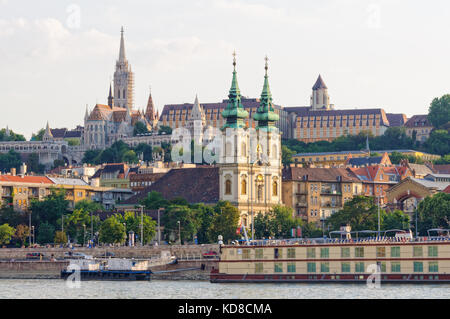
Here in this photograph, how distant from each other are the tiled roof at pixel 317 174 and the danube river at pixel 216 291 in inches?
2577

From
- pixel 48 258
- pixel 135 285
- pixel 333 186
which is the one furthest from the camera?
pixel 333 186

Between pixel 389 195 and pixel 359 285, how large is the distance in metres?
72.0

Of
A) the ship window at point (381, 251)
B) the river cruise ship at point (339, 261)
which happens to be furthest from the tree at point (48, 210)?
the ship window at point (381, 251)

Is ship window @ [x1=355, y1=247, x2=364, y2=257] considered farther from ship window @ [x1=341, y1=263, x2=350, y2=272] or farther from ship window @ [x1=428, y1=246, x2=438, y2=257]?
ship window @ [x1=428, y1=246, x2=438, y2=257]

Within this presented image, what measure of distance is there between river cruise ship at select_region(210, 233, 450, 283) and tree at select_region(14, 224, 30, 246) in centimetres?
4801

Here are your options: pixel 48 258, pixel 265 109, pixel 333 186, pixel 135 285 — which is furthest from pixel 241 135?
pixel 135 285

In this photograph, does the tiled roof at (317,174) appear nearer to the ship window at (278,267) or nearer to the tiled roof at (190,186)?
the tiled roof at (190,186)

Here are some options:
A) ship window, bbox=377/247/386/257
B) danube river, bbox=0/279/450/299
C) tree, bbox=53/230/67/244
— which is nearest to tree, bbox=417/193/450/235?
ship window, bbox=377/247/386/257

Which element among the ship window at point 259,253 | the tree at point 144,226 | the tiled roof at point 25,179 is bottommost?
the ship window at point 259,253

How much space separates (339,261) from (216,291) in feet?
38.1

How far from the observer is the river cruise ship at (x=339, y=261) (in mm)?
98375
